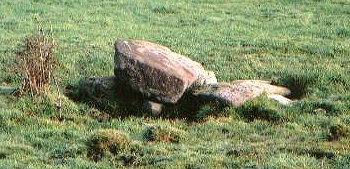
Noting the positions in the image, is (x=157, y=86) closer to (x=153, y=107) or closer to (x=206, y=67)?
(x=153, y=107)

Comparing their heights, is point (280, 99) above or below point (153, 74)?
below

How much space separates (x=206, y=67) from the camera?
19031mm

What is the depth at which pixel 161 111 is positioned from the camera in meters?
15.7

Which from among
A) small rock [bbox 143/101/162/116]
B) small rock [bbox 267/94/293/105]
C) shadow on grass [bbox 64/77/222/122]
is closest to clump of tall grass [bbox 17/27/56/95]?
shadow on grass [bbox 64/77/222/122]

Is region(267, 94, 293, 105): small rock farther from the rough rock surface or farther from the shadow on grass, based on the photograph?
the shadow on grass

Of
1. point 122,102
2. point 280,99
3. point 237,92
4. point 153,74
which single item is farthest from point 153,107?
point 280,99

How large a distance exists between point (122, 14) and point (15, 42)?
5.85 metres

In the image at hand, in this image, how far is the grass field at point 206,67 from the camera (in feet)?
39.3

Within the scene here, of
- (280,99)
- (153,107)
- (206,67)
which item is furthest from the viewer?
(206,67)

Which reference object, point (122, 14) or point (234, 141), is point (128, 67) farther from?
point (122, 14)

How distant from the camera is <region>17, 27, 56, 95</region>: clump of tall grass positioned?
15.7 metres

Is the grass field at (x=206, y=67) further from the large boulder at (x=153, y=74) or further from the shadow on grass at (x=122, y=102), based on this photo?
the large boulder at (x=153, y=74)

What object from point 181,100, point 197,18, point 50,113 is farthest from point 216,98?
point 197,18

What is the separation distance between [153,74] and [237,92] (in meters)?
1.91
